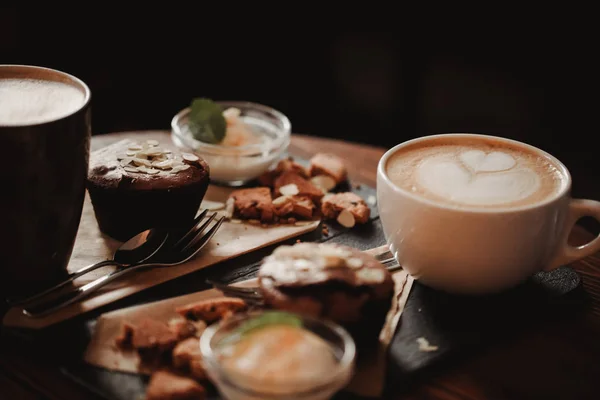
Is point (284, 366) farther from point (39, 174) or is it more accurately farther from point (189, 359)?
point (39, 174)

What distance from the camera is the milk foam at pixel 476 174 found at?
4.40ft

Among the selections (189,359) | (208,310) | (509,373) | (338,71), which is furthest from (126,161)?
(338,71)

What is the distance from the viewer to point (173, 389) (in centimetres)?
105

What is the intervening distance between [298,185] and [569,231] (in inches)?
26.7

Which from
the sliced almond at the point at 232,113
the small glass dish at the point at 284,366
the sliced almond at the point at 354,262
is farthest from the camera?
the sliced almond at the point at 232,113

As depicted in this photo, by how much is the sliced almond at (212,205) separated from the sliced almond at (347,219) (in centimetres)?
30

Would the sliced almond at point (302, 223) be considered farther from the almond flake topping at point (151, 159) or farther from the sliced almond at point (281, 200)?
the almond flake topping at point (151, 159)

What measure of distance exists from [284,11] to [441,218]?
2.66m

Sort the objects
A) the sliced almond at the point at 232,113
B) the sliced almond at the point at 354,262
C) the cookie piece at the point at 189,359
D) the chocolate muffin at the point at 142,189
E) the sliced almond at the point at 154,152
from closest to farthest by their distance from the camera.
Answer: the cookie piece at the point at 189,359
the sliced almond at the point at 354,262
the chocolate muffin at the point at 142,189
the sliced almond at the point at 154,152
the sliced almond at the point at 232,113

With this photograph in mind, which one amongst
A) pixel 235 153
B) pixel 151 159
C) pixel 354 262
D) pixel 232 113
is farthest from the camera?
pixel 232 113

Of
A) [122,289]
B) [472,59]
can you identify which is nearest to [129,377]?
[122,289]

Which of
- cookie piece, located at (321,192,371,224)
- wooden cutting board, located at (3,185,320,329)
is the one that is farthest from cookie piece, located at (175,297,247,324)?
cookie piece, located at (321,192,371,224)

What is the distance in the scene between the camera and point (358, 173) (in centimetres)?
198

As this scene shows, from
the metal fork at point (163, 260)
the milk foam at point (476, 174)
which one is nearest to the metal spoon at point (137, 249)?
the metal fork at point (163, 260)
